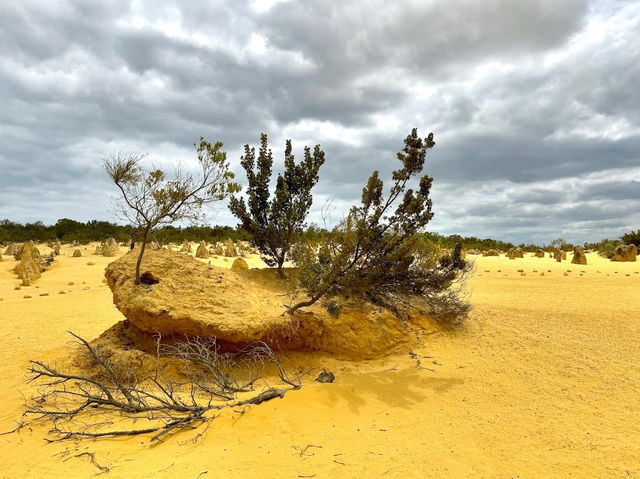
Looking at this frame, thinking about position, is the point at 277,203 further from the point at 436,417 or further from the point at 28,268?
the point at 28,268

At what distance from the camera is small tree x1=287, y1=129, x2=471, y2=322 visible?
27.2ft

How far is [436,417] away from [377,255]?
3.99 meters

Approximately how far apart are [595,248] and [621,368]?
3670 cm

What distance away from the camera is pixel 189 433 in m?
5.34

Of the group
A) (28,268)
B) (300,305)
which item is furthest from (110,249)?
(300,305)

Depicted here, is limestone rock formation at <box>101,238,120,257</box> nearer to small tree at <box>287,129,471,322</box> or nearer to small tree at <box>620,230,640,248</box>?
small tree at <box>287,129,471,322</box>

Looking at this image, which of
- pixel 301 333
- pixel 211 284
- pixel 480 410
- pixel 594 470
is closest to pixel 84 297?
pixel 211 284

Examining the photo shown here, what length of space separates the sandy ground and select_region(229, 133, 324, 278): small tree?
4750mm

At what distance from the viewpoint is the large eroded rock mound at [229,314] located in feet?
25.9

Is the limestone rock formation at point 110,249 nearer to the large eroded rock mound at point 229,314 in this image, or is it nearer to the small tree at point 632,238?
the large eroded rock mound at point 229,314

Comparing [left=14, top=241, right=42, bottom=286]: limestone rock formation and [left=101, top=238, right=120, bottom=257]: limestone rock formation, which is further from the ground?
[left=101, top=238, right=120, bottom=257]: limestone rock formation

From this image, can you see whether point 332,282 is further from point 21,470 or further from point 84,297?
point 84,297

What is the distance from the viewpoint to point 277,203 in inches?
496

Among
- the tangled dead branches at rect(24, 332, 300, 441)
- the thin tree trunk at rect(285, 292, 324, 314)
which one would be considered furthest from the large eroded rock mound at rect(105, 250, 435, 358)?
the tangled dead branches at rect(24, 332, 300, 441)
